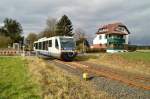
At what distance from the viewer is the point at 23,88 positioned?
37.5 feet

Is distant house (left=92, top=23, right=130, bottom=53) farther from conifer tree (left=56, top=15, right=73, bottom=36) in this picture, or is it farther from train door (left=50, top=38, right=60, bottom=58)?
train door (left=50, top=38, right=60, bottom=58)

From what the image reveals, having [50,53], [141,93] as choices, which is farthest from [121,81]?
[50,53]

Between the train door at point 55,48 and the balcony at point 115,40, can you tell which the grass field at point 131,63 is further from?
the balcony at point 115,40

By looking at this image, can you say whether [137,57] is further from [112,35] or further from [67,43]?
[112,35]

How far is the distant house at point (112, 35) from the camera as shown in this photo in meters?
80.2

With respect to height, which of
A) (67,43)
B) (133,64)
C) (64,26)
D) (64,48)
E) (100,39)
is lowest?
(133,64)

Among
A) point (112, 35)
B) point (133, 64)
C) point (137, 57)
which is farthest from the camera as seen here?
point (112, 35)

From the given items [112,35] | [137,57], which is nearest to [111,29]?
[112,35]

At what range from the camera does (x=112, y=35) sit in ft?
268

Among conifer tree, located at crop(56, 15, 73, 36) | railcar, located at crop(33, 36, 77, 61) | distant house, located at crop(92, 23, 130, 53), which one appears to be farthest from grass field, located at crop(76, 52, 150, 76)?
conifer tree, located at crop(56, 15, 73, 36)

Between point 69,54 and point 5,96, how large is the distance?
64.9 feet

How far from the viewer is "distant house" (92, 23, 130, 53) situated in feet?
263

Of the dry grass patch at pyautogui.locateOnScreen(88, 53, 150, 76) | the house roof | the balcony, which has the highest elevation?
the house roof

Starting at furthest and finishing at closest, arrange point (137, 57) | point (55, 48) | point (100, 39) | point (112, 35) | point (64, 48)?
point (100, 39)
point (112, 35)
point (137, 57)
point (55, 48)
point (64, 48)
